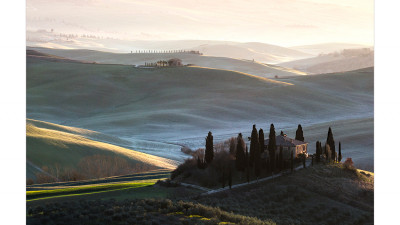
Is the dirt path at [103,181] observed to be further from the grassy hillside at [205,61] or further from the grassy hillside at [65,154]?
the grassy hillside at [205,61]

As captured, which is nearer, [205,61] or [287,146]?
[287,146]

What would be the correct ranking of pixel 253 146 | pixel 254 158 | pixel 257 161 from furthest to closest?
pixel 253 146 < pixel 254 158 < pixel 257 161

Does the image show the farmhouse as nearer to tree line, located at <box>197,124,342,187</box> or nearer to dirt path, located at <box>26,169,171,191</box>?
tree line, located at <box>197,124,342,187</box>

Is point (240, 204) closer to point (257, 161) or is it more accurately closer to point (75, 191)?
point (257, 161)

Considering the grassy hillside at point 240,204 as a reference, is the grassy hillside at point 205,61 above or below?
above

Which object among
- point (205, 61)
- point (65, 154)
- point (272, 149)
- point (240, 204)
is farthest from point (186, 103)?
point (205, 61)

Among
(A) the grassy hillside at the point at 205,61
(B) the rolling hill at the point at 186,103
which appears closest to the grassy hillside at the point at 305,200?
(B) the rolling hill at the point at 186,103

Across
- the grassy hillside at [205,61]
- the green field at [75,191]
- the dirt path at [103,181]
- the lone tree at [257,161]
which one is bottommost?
the dirt path at [103,181]
